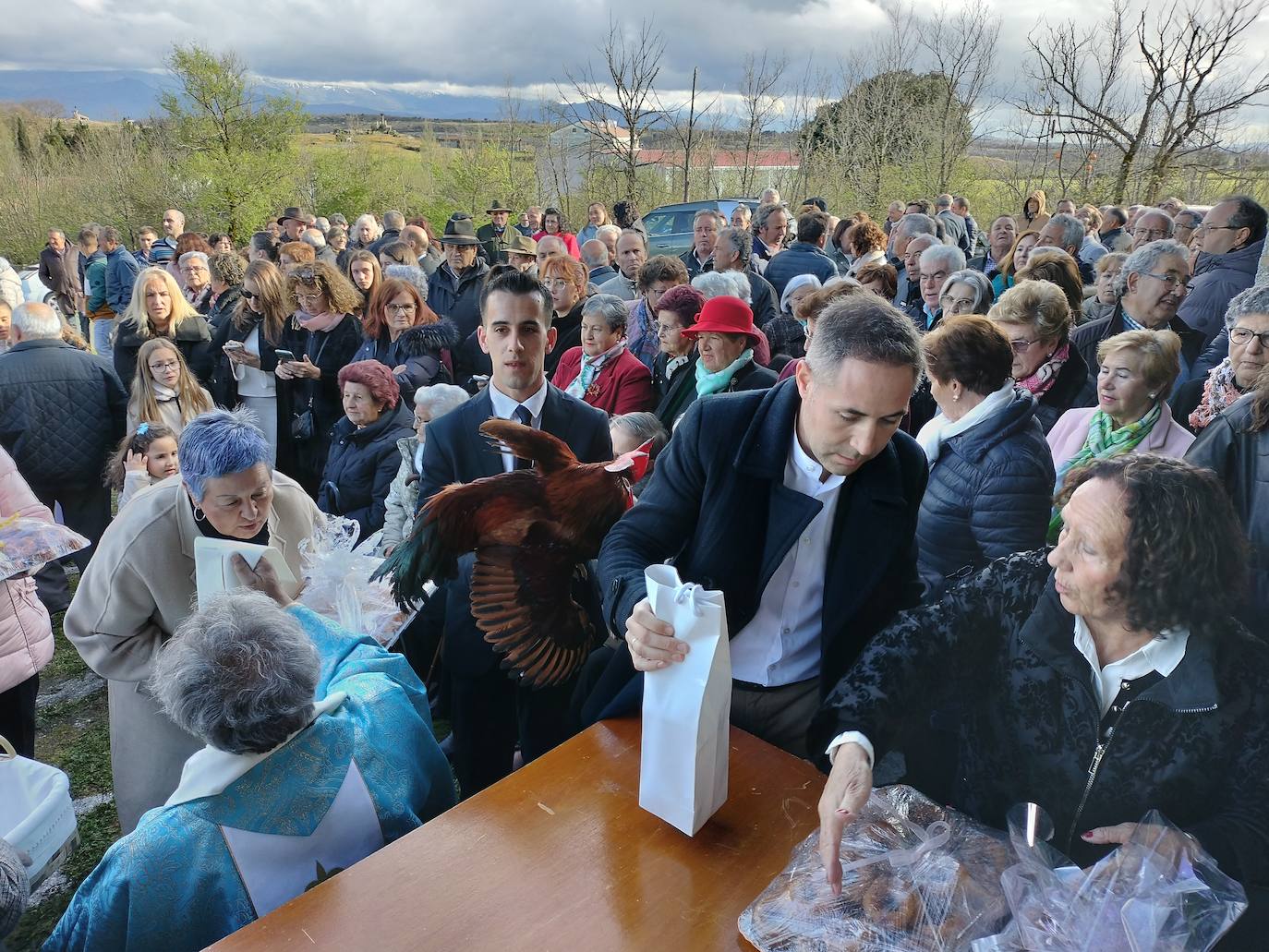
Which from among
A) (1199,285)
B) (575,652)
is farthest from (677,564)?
(1199,285)

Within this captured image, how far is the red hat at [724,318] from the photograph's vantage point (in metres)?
3.67

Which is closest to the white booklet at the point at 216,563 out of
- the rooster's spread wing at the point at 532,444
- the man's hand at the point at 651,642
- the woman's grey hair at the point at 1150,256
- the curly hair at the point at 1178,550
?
the rooster's spread wing at the point at 532,444

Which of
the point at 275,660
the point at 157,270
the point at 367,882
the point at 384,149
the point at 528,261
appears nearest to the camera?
the point at 367,882

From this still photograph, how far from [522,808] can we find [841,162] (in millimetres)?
15326

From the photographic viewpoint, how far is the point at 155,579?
2.29 m

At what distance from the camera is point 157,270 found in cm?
525

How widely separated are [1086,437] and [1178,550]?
1891 mm

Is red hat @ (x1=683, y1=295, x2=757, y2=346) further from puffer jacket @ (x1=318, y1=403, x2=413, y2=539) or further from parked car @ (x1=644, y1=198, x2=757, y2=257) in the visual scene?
parked car @ (x1=644, y1=198, x2=757, y2=257)

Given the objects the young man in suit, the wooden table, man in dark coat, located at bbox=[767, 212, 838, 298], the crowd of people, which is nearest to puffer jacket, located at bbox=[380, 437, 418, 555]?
the crowd of people

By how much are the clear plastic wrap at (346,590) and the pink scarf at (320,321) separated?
303cm

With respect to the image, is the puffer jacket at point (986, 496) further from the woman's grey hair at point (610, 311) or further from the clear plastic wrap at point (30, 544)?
the clear plastic wrap at point (30, 544)

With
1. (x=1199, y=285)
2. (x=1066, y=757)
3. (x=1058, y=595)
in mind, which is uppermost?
(x=1199, y=285)

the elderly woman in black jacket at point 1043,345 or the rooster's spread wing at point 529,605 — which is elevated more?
the elderly woman in black jacket at point 1043,345

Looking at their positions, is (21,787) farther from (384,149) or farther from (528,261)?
(384,149)
